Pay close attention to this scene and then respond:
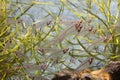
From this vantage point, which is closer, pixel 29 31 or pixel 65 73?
pixel 65 73

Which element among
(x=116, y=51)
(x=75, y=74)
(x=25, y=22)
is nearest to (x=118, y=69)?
Answer: (x=75, y=74)

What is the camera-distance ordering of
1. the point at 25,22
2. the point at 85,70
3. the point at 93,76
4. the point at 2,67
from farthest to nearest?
the point at 25,22, the point at 2,67, the point at 85,70, the point at 93,76

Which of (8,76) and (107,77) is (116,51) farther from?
(8,76)

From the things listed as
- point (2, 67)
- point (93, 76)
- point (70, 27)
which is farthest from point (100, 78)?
point (2, 67)

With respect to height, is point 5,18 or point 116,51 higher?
point 5,18

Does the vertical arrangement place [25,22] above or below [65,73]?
→ above

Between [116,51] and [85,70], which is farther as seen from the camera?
[116,51]

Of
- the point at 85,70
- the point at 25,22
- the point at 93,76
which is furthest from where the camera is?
the point at 25,22

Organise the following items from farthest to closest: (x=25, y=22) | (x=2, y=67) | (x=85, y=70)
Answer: (x=25, y=22) < (x=2, y=67) < (x=85, y=70)

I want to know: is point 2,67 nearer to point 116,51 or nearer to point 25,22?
point 25,22
